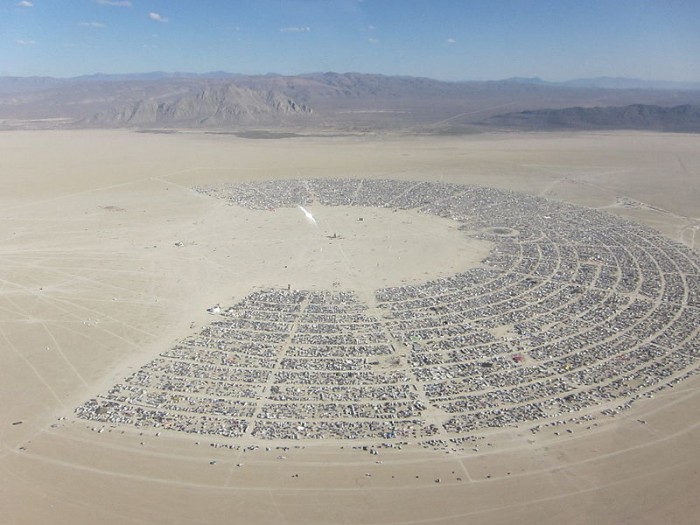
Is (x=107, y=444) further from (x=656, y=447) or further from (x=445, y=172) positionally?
(x=445, y=172)

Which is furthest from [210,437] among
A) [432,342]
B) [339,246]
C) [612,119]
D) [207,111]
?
[207,111]

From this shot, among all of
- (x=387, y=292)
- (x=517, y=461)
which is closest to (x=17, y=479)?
(x=517, y=461)

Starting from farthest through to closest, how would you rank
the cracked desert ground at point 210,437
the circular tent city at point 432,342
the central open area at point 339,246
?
the central open area at point 339,246 < the circular tent city at point 432,342 < the cracked desert ground at point 210,437

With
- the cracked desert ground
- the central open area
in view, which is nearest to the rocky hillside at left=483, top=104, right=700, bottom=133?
the cracked desert ground

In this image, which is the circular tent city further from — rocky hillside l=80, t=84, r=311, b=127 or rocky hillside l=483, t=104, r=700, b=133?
rocky hillside l=80, t=84, r=311, b=127

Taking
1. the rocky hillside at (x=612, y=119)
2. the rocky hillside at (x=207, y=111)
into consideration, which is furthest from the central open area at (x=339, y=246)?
the rocky hillside at (x=207, y=111)

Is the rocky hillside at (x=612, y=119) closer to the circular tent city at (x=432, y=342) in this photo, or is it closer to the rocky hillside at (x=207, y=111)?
the rocky hillside at (x=207, y=111)
